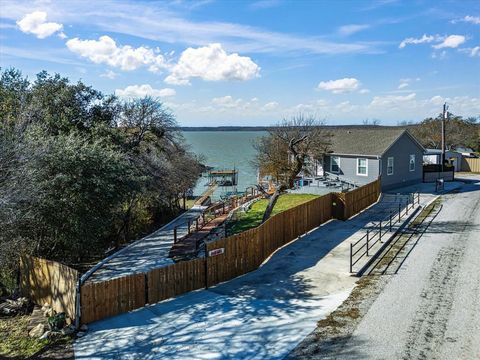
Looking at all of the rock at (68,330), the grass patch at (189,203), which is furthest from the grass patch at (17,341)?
the grass patch at (189,203)

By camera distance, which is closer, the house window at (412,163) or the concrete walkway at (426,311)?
the concrete walkway at (426,311)

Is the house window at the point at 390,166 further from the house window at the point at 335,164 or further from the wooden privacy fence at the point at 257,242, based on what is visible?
the wooden privacy fence at the point at 257,242

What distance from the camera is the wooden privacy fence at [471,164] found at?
49328mm

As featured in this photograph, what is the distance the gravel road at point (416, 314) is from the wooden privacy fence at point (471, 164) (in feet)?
114

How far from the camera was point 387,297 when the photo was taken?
515 inches

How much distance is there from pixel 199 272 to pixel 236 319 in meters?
2.86

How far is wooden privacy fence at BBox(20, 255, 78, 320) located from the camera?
12.0 meters

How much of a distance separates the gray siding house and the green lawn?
435cm

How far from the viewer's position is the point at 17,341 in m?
11.1

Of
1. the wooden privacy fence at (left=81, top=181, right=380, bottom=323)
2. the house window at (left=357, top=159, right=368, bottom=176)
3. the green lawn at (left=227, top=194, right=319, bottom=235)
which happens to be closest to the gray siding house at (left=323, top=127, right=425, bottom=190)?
the house window at (left=357, top=159, right=368, bottom=176)

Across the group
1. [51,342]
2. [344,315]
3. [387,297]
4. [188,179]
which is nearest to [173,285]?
[51,342]

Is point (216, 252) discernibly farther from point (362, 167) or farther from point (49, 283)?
point (362, 167)

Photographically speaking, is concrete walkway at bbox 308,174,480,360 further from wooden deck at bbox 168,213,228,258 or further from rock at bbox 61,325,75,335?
wooden deck at bbox 168,213,228,258

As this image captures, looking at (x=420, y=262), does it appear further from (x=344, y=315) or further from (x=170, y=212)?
(x=170, y=212)
